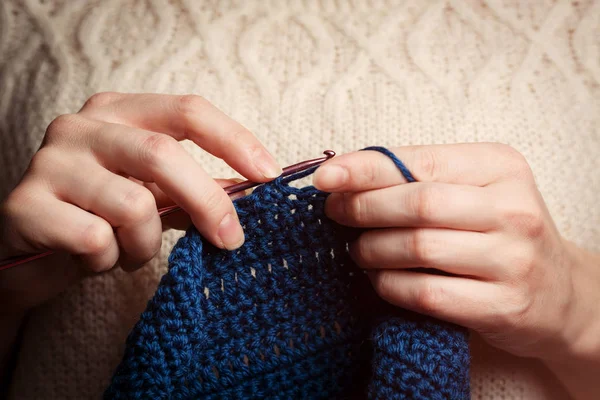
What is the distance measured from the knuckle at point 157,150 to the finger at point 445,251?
0.31 meters

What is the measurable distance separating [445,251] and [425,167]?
117mm

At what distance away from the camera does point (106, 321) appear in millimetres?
902

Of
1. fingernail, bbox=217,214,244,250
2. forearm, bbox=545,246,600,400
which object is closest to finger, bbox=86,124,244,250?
fingernail, bbox=217,214,244,250

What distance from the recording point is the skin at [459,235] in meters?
0.66

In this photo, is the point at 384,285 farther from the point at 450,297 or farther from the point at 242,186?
the point at 242,186

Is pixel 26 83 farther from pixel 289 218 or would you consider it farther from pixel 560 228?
pixel 560 228

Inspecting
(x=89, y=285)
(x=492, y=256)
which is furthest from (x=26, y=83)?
(x=492, y=256)

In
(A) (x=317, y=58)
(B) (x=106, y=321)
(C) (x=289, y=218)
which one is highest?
(A) (x=317, y=58)

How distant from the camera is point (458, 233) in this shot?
0.67 metres

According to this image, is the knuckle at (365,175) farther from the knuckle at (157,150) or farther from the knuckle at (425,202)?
the knuckle at (157,150)

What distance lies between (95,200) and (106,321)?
12.7 inches

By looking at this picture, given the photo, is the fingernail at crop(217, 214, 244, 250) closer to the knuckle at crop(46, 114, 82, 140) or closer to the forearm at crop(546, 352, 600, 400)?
the knuckle at crop(46, 114, 82, 140)

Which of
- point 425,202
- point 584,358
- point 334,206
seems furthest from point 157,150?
point 584,358

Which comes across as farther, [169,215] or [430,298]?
[169,215]
